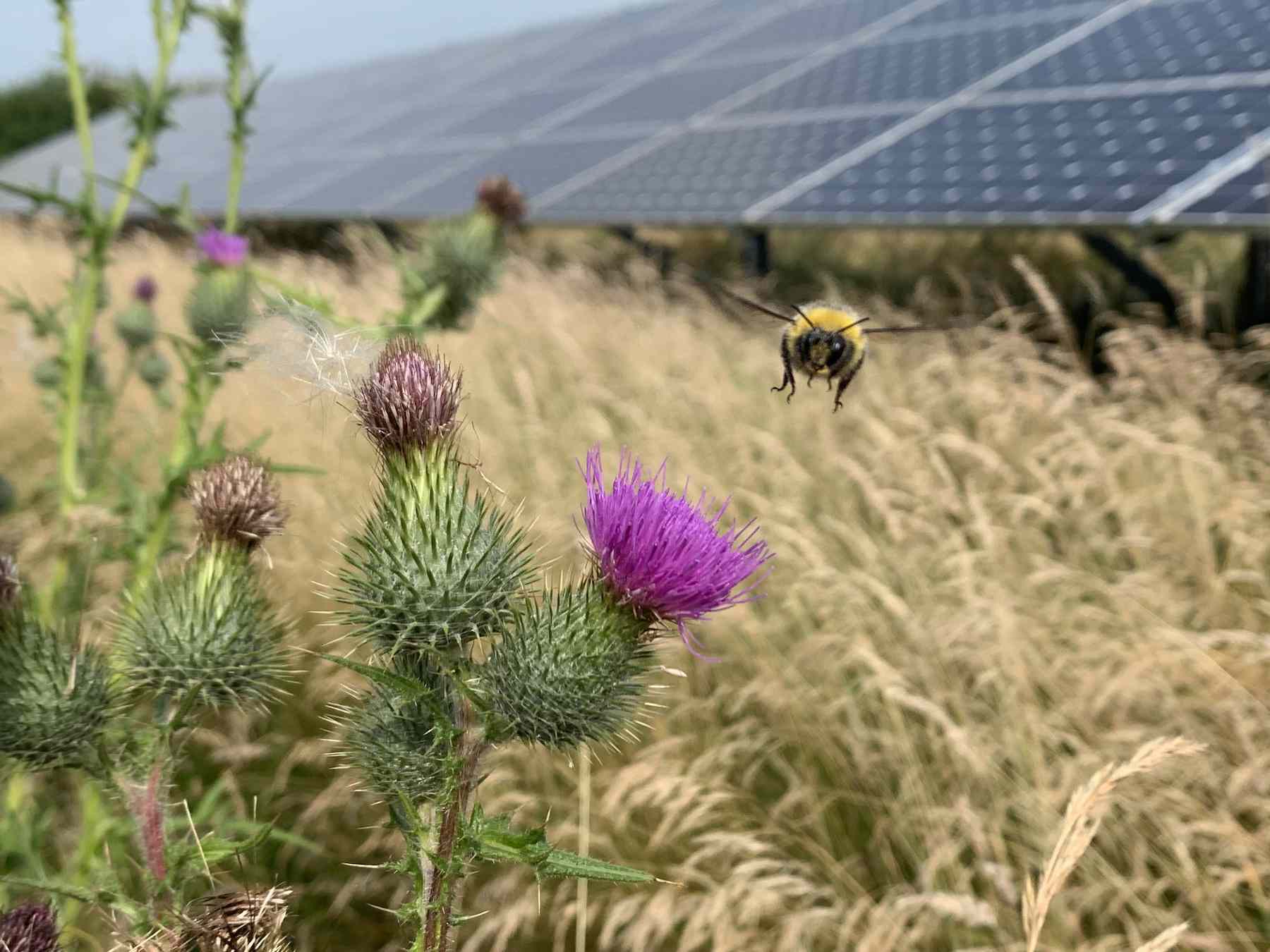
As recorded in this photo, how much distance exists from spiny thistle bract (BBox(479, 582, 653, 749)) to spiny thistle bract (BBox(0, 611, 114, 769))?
0.52 meters

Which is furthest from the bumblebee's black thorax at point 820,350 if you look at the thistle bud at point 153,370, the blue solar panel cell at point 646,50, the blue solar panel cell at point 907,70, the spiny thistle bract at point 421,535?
the blue solar panel cell at point 646,50

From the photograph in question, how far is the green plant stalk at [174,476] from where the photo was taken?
6.30 feet

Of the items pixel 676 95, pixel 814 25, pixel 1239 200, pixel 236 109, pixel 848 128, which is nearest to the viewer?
pixel 236 109

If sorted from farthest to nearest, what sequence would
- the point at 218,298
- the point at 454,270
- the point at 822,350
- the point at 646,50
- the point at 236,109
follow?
the point at 646,50 → the point at 454,270 → the point at 218,298 → the point at 236,109 → the point at 822,350

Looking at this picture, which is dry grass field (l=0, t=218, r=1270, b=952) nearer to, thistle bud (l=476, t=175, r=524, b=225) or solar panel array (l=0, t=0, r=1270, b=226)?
thistle bud (l=476, t=175, r=524, b=225)

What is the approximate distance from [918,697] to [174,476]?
79.7 inches

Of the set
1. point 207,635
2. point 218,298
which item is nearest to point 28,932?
point 207,635

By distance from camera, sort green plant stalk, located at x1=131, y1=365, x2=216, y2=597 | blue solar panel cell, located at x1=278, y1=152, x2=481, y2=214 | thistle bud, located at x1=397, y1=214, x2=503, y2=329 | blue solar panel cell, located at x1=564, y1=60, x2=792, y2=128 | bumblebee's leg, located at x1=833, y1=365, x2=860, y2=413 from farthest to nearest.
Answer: blue solar panel cell, located at x1=278, y1=152, x2=481, y2=214 → blue solar panel cell, located at x1=564, y1=60, x2=792, y2=128 → thistle bud, located at x1=397, y1=214, x2=503, y2=329 → green plant stalk, located at x1=131, y1=365, x2=216, y2=597 → bumblebee's leg, located at x1=833, y1=365, x2=860, y2=413

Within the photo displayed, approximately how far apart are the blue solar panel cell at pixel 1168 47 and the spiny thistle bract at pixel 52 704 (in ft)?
24.9

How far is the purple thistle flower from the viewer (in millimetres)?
1202

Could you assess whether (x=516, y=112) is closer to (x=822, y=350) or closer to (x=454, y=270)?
(x=454, y=270)

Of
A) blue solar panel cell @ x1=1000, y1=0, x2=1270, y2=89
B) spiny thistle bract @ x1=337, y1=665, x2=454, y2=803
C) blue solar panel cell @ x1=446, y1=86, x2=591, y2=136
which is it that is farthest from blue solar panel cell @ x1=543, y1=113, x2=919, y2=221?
spiny thistle bract @ x1=337, y1=665, x2=454, y2=803

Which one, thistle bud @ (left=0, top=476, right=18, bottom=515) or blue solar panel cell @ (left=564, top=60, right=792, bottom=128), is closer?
thistle bud @ (left=0, top=476, right=18, bottom=515)

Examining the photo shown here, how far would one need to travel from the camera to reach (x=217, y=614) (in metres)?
1.47
